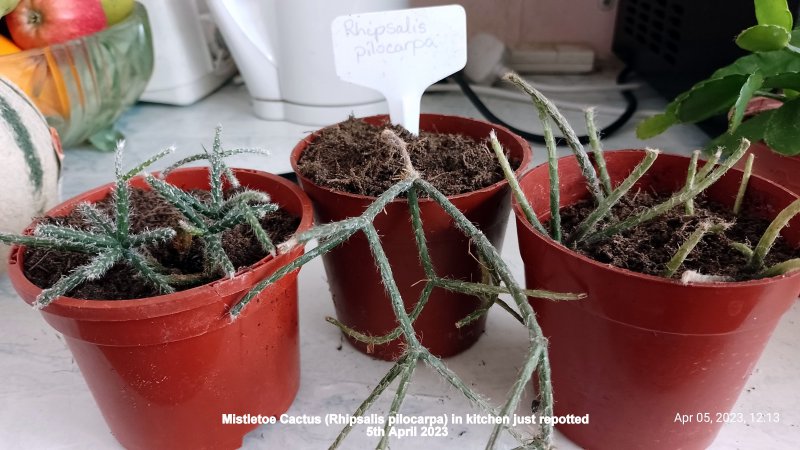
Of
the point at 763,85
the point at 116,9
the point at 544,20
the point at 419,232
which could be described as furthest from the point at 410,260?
the point at 544,20

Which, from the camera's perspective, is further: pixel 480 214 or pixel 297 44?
pixel 297 44

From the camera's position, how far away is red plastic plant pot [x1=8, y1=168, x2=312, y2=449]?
32 centimetres

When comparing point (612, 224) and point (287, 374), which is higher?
point (612, 224)

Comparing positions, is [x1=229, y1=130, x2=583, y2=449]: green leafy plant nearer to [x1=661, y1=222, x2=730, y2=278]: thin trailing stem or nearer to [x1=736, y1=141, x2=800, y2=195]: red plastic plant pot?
[x1=661, y1=222, x2=730, y2=278]: thin trailing stem

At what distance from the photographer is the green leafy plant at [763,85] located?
1.35 feet

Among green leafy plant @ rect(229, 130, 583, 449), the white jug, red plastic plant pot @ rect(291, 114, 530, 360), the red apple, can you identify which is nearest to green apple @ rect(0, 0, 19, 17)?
the red apple

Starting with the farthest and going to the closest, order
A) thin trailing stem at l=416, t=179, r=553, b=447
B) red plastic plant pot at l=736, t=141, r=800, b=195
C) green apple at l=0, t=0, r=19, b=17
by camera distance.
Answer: green apple at l=0, t=0, r=19, b=17
red plastic plant pot at l=736, t=141, r=800, b=195
thin trailing stem at l=416, t=179, r=553, b=447

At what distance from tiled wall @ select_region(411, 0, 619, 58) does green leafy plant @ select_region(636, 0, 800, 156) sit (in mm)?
563

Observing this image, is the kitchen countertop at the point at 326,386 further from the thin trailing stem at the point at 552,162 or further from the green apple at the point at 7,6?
the green apple at the point at 7,6

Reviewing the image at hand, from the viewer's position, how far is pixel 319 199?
44 centimetres

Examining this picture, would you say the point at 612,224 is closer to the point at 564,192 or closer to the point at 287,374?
the point at 564,192

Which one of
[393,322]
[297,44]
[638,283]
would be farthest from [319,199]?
[297,44]

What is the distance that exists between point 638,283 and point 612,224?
0.07 metres

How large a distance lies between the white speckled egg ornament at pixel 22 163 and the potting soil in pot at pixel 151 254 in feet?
0.40
